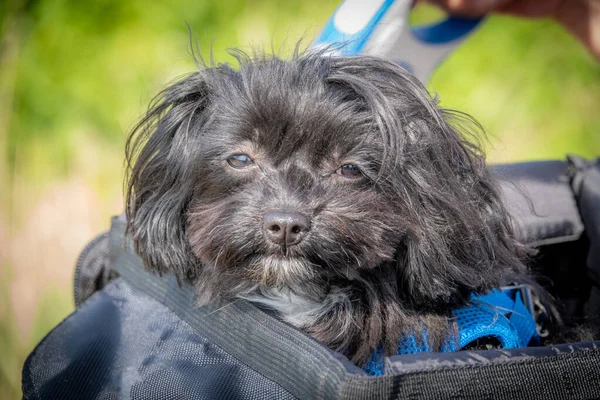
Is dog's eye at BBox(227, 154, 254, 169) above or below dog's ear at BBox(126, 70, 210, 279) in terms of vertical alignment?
above

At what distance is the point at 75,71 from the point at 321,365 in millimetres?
4503

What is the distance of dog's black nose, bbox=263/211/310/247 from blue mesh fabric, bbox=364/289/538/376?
0.49 meters

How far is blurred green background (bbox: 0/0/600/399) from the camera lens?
442cm

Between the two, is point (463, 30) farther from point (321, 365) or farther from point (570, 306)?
point (321, 365)

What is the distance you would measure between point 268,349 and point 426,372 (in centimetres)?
44

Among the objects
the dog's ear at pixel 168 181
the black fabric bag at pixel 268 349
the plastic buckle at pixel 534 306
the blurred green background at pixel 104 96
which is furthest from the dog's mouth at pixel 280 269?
the blurred green background at pixel 104 96

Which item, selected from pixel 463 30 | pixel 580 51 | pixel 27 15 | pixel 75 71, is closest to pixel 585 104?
pixel 580 51

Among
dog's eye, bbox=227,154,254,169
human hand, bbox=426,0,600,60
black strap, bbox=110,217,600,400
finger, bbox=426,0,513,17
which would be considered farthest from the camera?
human hand, bbox=426,0,600,60

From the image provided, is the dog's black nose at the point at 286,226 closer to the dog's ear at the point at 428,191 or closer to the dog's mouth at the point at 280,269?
the dog's mouth at the point at 280,269

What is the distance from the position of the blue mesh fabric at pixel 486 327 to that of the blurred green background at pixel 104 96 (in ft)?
6.99

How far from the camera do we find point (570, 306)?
291 cm

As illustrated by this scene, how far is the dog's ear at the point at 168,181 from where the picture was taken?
2.18 metres

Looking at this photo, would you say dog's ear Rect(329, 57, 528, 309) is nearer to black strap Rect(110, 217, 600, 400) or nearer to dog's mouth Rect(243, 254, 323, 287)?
dog's mouth Rect(243, 254, 323, 287)

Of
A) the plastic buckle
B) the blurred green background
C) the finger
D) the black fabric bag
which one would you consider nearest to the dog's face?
the black fabric bag
